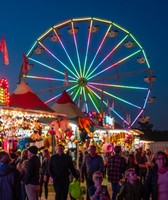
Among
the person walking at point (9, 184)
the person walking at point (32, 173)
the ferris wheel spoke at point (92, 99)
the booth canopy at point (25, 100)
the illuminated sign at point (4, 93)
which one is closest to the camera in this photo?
the person walking at point (9, 184)

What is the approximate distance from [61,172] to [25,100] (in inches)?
218

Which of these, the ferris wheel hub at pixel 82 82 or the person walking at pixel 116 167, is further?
the ferris wheel hub at pixel 82 82

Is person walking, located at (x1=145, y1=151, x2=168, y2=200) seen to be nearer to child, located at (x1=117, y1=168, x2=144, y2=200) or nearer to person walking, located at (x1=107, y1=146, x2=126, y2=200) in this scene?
child, located at (x1=117, y1=168, x2=144, y2=200)

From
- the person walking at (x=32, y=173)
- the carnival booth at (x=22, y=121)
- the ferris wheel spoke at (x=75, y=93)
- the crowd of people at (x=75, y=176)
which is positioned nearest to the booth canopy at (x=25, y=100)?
the carnival booth at (x=22, y=121)

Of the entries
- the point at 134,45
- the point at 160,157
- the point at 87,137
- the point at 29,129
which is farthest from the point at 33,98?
the point at 134,45

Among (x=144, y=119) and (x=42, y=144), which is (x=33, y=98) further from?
(x=144, y=119)

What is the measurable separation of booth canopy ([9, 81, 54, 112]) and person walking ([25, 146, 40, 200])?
221 inches

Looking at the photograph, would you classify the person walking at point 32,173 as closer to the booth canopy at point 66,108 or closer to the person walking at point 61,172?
the person walking at point 61,172

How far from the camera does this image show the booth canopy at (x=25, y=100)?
567 inches

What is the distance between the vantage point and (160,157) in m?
6.87

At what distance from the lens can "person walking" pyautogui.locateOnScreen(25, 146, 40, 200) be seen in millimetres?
8633

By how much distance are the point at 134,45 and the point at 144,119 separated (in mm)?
4863

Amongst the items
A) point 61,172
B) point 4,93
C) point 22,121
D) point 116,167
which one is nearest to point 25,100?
point 22,121

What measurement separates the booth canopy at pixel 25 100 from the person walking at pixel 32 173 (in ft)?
18.4
